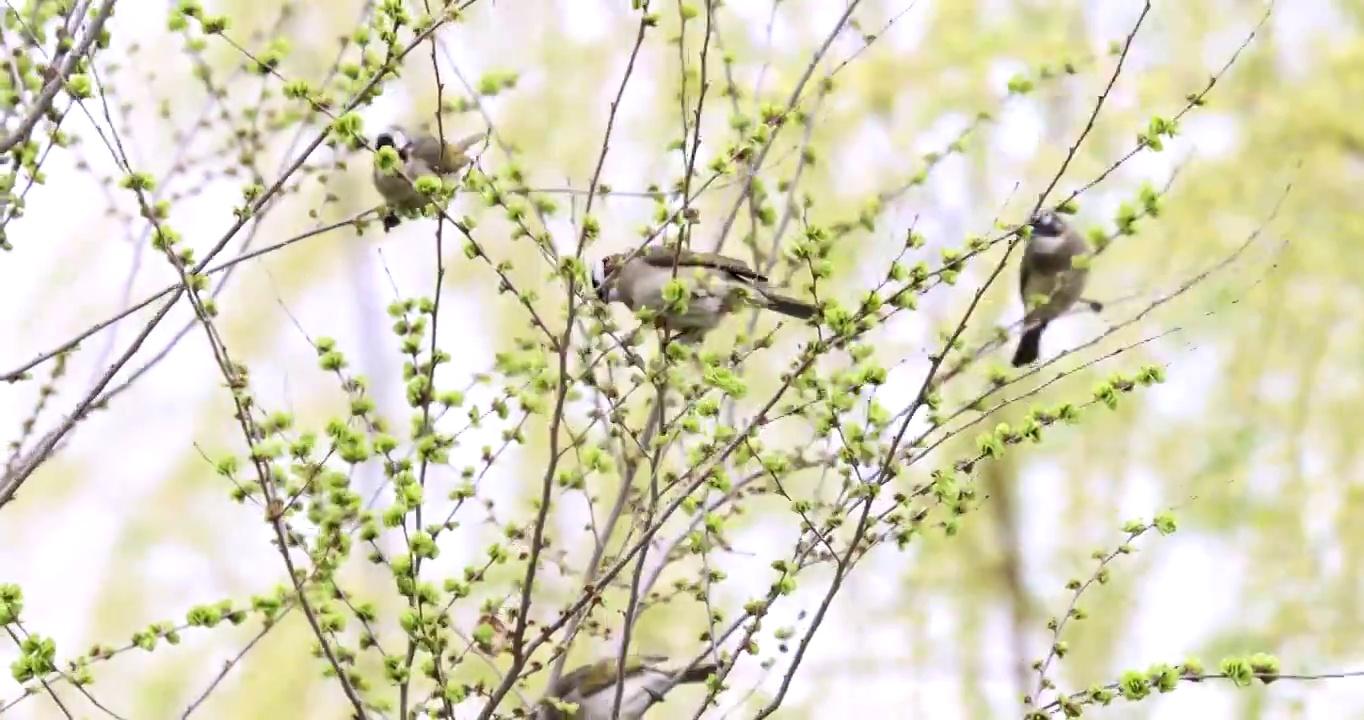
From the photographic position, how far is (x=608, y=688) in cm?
244

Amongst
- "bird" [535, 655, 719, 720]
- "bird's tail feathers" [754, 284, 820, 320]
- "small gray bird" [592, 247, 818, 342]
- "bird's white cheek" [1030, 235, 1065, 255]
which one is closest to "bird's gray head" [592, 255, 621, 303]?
"small gray bird" [592, 247, 818, 342]

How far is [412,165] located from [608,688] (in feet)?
3.86

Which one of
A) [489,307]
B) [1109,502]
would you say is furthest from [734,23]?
[1109,502]

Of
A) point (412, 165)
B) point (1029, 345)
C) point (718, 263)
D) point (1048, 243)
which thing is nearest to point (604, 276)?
point (718, 263)

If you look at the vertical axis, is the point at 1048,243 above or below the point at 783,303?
above

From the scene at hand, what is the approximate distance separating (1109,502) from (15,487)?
3361 millimetres

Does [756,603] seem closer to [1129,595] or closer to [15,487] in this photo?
[15,487]

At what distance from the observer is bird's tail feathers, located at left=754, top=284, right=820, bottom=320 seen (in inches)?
94.3

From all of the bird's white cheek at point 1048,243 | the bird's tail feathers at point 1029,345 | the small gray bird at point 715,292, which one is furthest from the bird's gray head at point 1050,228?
the small gray bird at point 715,292

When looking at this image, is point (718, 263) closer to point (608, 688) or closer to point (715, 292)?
point (715, 292)

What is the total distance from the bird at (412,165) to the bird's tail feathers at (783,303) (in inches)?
21.3

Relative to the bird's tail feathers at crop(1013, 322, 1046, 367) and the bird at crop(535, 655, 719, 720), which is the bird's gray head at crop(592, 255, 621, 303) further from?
the bird's tail feathers at crop(1013, 322, 1046, 367)

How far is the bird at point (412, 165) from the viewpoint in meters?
1.98

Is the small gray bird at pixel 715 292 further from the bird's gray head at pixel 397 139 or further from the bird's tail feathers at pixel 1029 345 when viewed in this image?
the bird's tail feathers at pixel 1029 345
